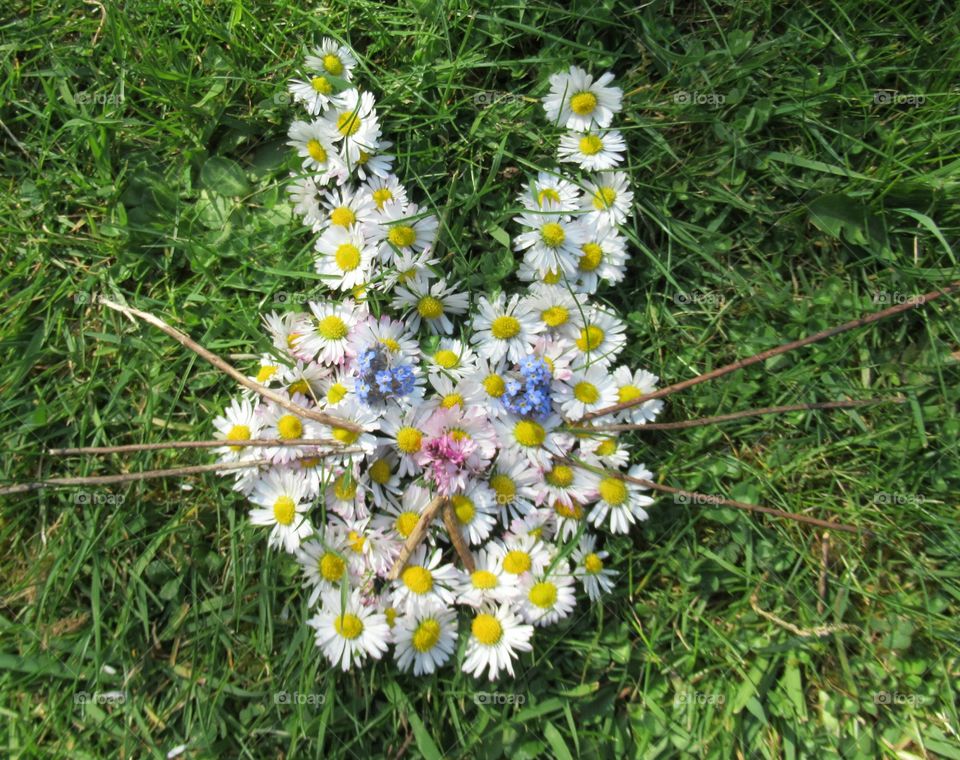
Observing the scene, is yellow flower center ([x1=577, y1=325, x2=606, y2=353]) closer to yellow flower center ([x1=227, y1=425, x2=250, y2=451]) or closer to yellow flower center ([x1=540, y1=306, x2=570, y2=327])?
yellow flower center ([x1=540, y1=306, x2=570, y2=327])

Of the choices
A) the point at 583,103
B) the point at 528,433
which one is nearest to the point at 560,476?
the point at 528,433

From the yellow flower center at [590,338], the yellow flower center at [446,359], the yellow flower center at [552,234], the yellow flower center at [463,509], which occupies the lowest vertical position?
the yellow flower center at [463,509]

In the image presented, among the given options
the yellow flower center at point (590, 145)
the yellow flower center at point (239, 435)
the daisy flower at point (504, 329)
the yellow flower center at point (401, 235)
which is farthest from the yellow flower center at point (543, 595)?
the yellow flower center at point (590, 145)

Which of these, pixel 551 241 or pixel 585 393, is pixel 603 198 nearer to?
pixel 551 241

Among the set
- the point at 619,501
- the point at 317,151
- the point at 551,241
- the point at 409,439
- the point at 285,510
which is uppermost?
the point at 317,151

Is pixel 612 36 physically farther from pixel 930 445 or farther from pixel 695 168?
pixel 930 445

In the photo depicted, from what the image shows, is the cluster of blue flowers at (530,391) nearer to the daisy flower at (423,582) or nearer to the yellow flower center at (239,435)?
the daisy flower at (423,582)

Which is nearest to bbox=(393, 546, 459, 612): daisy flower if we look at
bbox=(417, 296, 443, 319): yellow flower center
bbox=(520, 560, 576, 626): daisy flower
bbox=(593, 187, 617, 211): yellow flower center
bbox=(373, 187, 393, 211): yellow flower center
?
bbox=(520, 560, 576, 626): daisy flower
